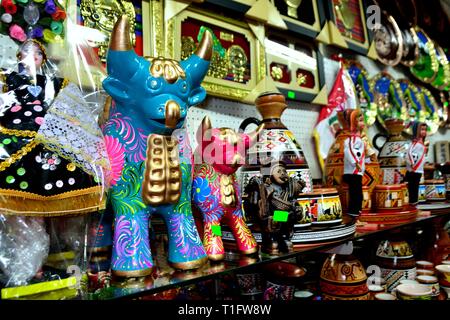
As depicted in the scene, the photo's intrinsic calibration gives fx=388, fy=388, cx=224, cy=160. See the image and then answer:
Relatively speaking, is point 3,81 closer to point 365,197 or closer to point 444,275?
point 365,197

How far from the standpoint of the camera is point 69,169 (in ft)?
1.85

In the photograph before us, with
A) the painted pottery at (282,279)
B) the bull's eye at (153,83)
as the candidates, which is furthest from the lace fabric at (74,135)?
the painted pottery at (282,279)

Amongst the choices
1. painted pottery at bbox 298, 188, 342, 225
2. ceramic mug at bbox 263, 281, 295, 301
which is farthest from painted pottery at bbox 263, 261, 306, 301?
painted pottery at bbox 298, 188, 342, 225

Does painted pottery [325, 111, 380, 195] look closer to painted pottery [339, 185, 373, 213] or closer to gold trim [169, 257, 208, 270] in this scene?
painted pottery [339, 185, 373, 213]

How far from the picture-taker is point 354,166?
1.08 meters

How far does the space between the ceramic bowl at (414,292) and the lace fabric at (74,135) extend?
0.86 metres

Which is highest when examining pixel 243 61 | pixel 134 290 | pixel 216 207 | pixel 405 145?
pixel 243 61

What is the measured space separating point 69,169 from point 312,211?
22.4 inches

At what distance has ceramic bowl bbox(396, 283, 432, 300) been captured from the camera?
3.39 ft

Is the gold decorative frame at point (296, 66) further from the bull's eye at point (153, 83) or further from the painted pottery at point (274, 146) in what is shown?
the bull's eye at point (153, 83)

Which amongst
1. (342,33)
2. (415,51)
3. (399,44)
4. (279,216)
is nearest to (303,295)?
(279,216)

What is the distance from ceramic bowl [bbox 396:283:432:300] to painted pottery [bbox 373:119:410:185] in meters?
0.38

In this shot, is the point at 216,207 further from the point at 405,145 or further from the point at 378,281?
the point at 405,145

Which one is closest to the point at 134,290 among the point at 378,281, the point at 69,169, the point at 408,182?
the point at 69,169
